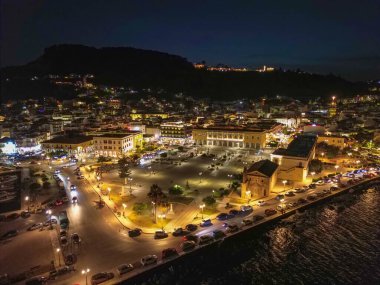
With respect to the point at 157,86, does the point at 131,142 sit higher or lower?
lower

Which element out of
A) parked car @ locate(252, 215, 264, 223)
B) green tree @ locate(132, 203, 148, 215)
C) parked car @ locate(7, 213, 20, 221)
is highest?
green tree @ locate(132, 203, 148, 215)

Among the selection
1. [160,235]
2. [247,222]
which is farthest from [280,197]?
[160,235]

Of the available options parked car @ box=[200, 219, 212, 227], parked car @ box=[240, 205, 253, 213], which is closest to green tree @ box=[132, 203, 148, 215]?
parked car @ box=[200, 219, 212, 227]

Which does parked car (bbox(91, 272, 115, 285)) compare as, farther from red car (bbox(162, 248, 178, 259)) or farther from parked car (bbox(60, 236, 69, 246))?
parked car (bbox(60, 236, 69, 246))

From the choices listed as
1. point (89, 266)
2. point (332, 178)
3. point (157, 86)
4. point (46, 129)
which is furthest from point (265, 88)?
point (89, 266)

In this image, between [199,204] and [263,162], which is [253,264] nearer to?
[199,204]

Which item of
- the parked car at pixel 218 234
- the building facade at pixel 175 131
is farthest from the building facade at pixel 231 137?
the parked car at pixel 218 234

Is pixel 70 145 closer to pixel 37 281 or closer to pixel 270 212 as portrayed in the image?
pixel 270 212
